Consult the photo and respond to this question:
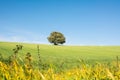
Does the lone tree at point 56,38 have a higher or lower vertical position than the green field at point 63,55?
higher

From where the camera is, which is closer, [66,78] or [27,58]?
[27,58]

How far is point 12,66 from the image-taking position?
11.9ft

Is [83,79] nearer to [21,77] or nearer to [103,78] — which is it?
[103,78]

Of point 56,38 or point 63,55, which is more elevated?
point 56,38

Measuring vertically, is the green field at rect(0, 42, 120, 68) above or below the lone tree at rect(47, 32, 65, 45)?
below

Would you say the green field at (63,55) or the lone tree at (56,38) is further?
the lone tree at (56,38)

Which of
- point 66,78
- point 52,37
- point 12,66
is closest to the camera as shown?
point 12,66

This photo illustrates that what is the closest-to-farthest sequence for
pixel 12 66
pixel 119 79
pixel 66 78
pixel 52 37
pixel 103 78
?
pixel 119 79, pixel 103 78, pixel 12 66, pixel 66 78, pixel 52 37

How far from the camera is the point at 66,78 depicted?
4074 mm

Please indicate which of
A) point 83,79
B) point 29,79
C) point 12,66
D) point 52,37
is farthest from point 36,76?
point 52,37

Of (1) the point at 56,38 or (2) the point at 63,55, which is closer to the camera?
(2) the point at 63,55

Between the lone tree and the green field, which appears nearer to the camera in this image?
the green field

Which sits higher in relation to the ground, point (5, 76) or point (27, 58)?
point (27, 58)

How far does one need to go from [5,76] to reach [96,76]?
1.12 m
